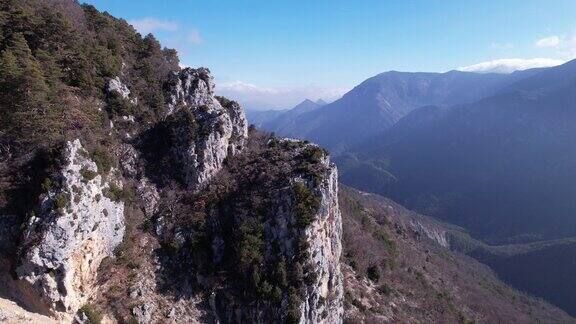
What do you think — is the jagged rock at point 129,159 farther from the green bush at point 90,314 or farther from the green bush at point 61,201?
the green bush at point 90,314

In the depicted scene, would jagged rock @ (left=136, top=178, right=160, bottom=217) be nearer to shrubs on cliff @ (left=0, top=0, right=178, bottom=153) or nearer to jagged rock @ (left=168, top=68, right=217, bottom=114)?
shrubs on cliff @ (left=0, top=0, right=178, bottom=153)

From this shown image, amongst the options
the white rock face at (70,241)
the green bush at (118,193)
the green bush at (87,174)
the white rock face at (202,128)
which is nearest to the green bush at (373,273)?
the white rock face at (202,128)

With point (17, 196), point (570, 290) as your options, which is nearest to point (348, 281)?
point (17, 196)

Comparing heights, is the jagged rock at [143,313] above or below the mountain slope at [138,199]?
below

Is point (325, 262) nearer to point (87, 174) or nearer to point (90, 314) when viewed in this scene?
point (90, 314)

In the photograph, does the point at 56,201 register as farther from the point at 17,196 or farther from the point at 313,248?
the point at 313,248

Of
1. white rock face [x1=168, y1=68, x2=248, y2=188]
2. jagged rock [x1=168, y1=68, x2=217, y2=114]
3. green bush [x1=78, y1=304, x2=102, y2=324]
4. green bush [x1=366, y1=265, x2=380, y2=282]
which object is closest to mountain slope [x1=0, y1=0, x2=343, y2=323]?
green bush [x1=78, y1=304, x2=102, y2=324]
